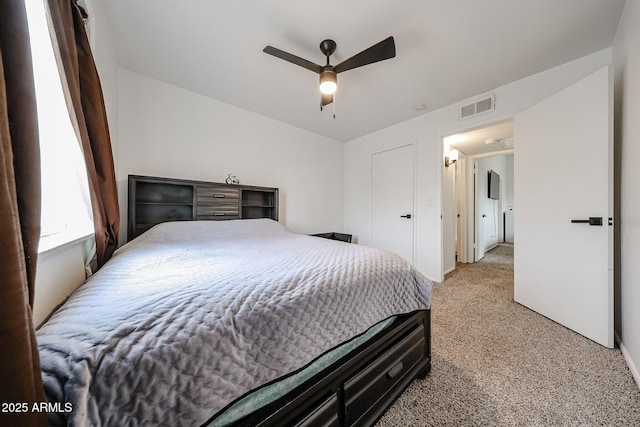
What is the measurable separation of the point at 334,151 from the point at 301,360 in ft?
12.2

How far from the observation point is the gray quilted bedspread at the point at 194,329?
0.43 meters

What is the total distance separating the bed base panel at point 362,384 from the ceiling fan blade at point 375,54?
174cm

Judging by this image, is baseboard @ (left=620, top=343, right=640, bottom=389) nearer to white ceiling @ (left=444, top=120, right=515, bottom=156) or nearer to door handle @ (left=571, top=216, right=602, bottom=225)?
door handle @ (left=571, top=216, right=602, bottom=225)

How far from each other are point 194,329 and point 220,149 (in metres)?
2.57

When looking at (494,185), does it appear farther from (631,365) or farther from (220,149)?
(220,149)

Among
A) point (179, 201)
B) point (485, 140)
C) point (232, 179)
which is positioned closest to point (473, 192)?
point (485, 140)

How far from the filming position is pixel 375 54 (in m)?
1.56

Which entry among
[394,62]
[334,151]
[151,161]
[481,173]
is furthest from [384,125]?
[151,161]

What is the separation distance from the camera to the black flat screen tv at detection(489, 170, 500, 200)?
16.7 feet

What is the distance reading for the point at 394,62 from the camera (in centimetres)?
195

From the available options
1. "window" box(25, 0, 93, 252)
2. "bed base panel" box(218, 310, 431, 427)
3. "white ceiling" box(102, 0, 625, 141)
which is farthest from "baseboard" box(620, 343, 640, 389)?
"window" box(25, 0, 93, 252)

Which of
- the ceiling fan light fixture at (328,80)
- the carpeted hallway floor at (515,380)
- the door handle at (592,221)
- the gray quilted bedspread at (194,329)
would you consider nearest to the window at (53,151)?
the gray quilted bedspread at (194,329)

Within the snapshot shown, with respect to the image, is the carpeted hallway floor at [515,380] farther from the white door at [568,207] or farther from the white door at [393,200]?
the white door at [393,200]

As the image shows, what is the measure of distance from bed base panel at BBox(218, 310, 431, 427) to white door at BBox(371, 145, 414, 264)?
2148 millimetres
